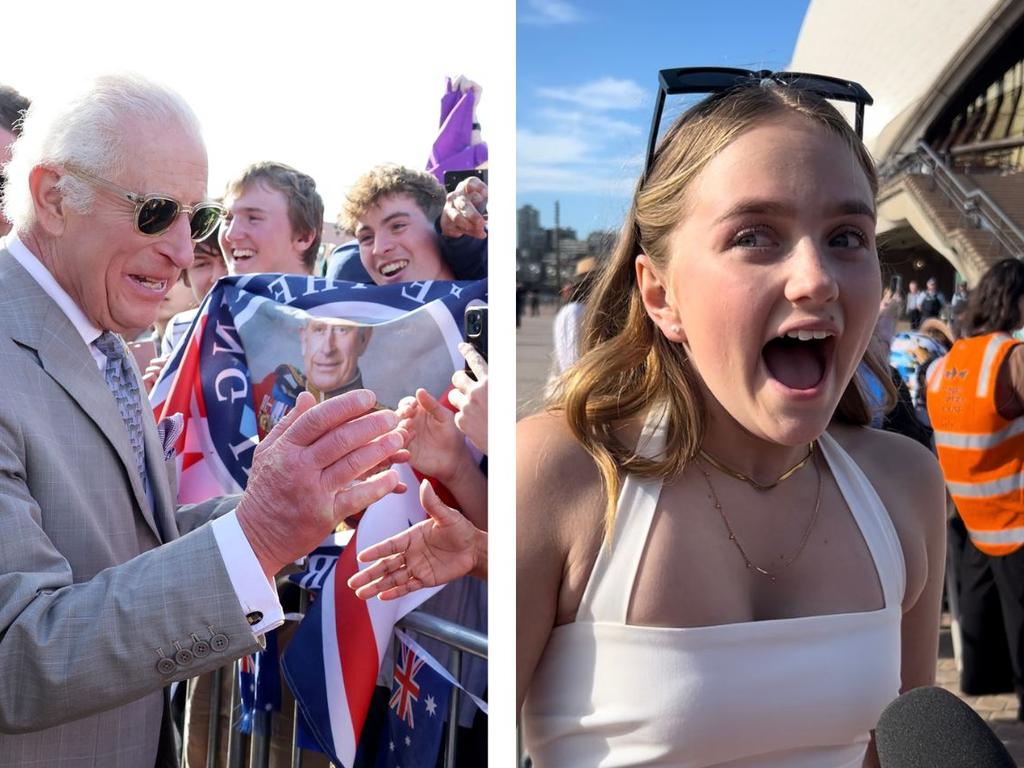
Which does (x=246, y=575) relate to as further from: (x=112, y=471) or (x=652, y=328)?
(x=652, y=328)

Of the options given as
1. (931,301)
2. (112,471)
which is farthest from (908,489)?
(112,471)

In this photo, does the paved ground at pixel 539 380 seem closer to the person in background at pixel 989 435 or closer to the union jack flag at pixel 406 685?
the person in background at pixel 989 435

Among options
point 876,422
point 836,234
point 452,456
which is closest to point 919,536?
point 876,422

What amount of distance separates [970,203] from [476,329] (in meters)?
0.90

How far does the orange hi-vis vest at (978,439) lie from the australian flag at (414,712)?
1.04m

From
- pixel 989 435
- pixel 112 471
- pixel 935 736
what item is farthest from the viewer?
pixel 989 435

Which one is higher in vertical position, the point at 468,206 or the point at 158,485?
the point at 468,206

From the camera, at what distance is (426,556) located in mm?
1930

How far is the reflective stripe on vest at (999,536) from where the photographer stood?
2.14m

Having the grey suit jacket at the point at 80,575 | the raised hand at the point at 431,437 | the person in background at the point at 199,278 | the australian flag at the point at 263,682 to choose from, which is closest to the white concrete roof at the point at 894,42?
the raised hand at the point at 431,437

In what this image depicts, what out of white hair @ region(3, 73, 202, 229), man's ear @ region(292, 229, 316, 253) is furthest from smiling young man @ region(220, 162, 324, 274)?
white hair @ region(3, 73, 202, 229)

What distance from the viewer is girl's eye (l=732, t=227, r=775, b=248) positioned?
1.23 meters

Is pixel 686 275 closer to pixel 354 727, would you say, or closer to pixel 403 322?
pixel 403 322

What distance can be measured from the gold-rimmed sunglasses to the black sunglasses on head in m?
0.91
